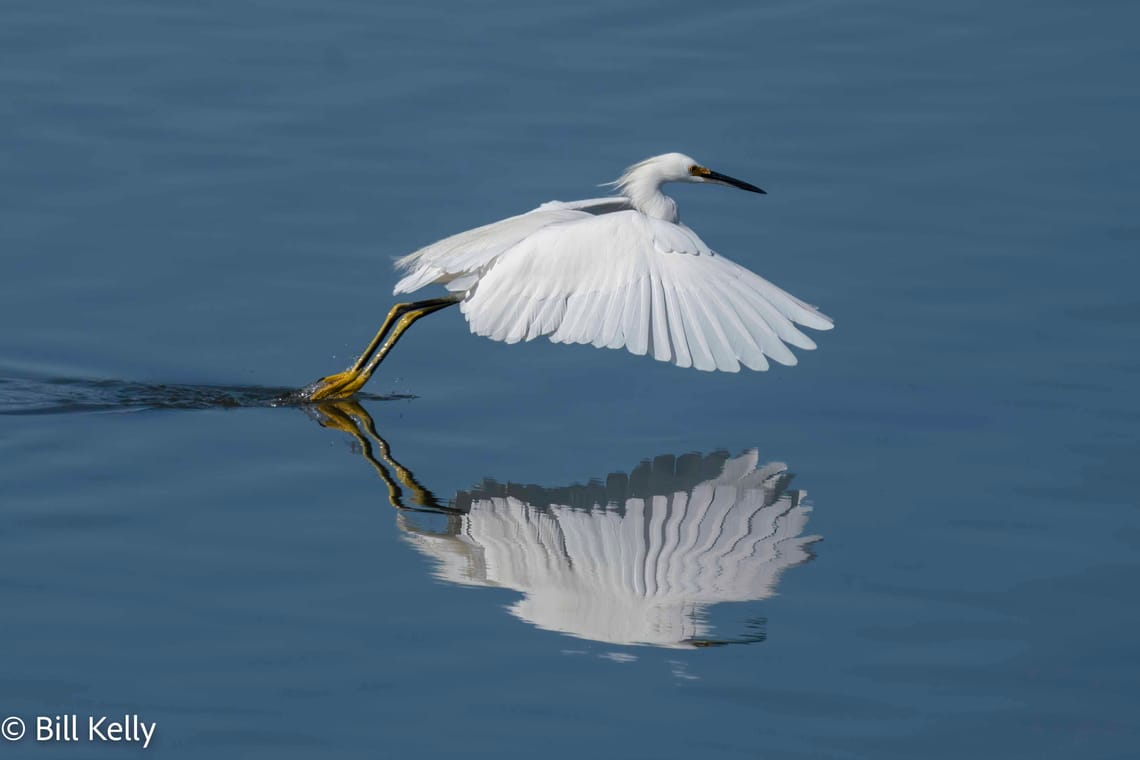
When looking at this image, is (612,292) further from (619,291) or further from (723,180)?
(723,180)

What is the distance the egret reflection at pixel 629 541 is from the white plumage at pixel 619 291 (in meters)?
0.57

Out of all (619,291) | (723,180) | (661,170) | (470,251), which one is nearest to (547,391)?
(470,251)

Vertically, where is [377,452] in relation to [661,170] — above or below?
below

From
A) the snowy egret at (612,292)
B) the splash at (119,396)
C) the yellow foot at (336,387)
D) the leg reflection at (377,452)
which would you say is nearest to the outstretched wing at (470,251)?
the snowy egret at (612,292)

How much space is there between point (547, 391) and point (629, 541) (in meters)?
1.97

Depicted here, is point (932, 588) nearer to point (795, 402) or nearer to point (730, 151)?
point (795, 402)

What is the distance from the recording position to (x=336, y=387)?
8.82 metres

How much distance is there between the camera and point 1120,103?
1210cm

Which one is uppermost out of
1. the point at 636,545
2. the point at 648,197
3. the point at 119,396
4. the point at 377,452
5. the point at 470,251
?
the point at 648,197

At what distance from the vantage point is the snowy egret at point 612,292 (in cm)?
758

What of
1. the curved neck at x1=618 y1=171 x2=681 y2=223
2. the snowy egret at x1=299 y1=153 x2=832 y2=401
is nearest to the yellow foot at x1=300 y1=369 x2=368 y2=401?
the snowy egret at x1=299 y1=153 x2=832 y2=401

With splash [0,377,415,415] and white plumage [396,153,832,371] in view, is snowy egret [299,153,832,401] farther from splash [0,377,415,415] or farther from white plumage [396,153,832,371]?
splash [0,377,415,415]

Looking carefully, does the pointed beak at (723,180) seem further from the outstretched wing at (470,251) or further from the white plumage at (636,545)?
the white plumage at (636,545)

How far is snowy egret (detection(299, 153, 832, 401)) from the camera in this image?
7.58m
